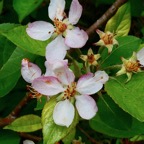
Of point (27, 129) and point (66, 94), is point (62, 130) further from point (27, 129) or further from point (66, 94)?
point (27, 129)

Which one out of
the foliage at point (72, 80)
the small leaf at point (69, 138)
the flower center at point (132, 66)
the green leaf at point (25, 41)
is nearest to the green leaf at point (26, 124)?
the foliage at point (72, 80)

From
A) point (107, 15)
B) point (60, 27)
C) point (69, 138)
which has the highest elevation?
point (60, 27)

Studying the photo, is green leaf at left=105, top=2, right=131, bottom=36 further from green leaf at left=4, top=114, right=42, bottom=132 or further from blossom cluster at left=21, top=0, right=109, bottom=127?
green leaf at left=4, top=114, right=42, bottom=132

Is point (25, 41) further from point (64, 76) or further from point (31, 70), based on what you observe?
point (64, 76)

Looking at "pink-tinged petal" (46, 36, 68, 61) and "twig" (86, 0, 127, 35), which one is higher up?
"pink-tinged petal" (46, 36, 68, 61)

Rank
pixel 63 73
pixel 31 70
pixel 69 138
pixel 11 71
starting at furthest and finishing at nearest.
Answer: pixel 11 71, pixel 69 138, pixel 31 70, pixel 63 73

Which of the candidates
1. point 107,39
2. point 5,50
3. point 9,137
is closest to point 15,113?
point 9,137

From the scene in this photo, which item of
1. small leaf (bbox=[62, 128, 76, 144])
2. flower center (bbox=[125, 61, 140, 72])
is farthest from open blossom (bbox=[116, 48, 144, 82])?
small leaf (bbox=[62, 128, 76, 144])

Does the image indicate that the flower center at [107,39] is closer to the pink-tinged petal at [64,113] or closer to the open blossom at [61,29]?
the open blossom at [61,29]
